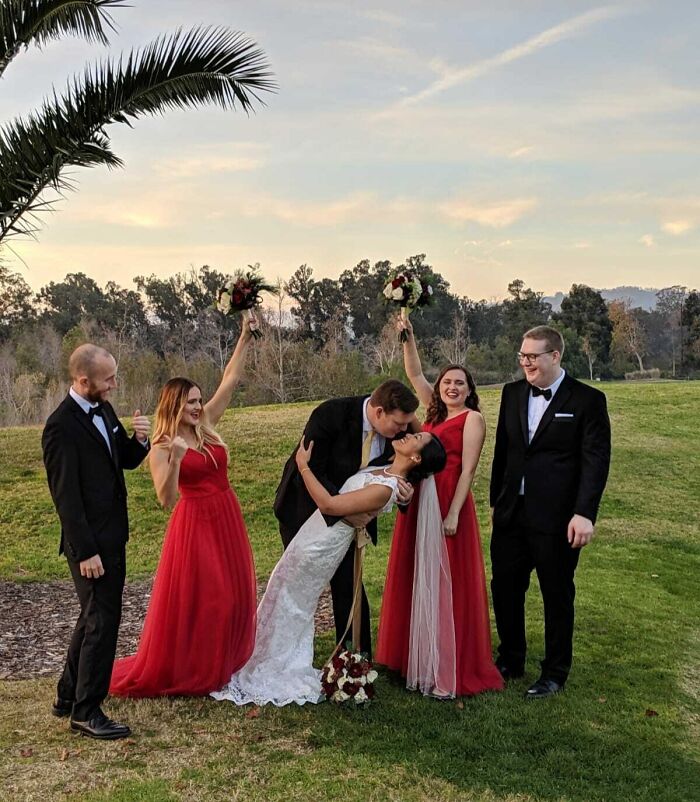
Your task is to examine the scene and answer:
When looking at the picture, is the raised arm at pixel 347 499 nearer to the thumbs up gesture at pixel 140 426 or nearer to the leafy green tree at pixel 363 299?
the thumbs up gesture at pixel 140 426

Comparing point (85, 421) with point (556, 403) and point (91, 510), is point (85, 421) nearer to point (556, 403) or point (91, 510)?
point (91, 510)

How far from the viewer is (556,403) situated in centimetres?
577

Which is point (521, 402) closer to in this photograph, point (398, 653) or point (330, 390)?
point (398, 653)

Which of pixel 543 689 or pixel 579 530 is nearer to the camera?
pixel 579 530

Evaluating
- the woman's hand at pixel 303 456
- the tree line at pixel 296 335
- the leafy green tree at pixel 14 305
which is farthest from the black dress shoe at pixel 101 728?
the leafy green tree at pixel 14 305

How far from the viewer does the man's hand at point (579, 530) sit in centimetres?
553

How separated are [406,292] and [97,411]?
2.93 metres

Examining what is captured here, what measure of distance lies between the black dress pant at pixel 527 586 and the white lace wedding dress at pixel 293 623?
1200 mm

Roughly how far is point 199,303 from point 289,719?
53.5 m

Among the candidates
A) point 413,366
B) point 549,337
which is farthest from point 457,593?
point 549,337

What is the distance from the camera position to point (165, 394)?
18.4ft

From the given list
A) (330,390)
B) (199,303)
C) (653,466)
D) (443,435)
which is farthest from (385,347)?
(443,435)

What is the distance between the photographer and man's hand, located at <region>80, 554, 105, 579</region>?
4.74 m

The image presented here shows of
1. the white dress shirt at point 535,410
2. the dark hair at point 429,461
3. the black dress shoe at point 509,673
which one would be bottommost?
the black dress shoe at point 509,673
